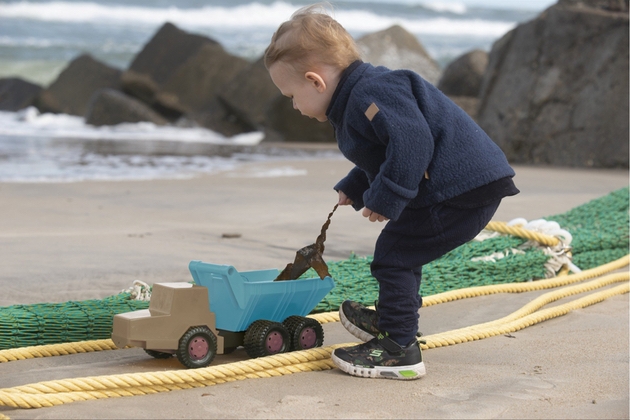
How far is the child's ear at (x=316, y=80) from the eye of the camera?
8.44 ft

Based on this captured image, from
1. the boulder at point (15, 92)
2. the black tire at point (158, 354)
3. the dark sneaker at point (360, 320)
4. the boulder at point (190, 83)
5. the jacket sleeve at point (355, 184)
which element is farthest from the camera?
the boulder at point (15, 92)

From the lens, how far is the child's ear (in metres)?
2.57

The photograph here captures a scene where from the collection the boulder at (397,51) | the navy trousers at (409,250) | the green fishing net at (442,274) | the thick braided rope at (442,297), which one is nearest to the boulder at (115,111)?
the boulder at (397,51)

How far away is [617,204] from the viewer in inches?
208

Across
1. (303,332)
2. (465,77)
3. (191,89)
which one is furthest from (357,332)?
(191,89)

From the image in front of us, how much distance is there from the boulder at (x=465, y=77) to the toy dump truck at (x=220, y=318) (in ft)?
47.3

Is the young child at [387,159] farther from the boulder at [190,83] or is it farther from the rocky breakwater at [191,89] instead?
the boulder at [190,83]

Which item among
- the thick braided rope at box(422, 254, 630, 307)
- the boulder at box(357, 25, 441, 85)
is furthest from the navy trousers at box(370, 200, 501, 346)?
the boulder at box(357, 25, 441, 85)

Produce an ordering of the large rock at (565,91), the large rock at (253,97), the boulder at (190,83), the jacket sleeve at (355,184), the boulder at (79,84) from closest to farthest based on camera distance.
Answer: the jacket sleeve at (355,184), the large rock at (565,91), the large rock at (253,97), the boulder at (190,83), the boulder at (79,84)

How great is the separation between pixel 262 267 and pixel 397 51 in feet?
49.4

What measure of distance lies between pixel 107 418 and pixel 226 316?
2.18 ft

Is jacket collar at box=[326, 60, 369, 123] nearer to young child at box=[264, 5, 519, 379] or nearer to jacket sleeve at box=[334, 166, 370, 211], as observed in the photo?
young child at box=[264, 5, 519, 379]

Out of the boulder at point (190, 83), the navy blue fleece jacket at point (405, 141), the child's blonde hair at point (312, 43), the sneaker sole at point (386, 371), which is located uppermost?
the boulder at point (190, 83)

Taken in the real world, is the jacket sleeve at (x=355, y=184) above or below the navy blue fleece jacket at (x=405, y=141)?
below
